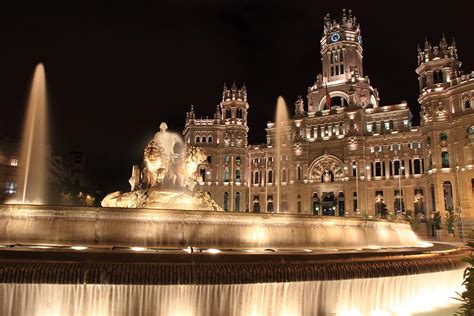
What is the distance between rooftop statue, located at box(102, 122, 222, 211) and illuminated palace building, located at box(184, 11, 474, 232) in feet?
99.7

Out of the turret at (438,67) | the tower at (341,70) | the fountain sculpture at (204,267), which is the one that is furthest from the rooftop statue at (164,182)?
the tower at (341,70)

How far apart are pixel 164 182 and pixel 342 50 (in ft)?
231

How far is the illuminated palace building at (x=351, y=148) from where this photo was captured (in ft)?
172

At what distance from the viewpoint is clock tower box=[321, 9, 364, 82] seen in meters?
79.1

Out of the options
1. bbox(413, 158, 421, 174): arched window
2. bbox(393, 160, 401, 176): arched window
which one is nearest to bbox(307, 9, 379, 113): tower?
bbox(393, 160, 401, 176): arched window

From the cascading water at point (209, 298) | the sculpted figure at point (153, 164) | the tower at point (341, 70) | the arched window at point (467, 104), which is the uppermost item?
the tower at point (341, 70)

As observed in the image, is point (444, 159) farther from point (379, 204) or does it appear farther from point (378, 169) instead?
point (379, 204)

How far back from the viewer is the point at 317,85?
79875mm

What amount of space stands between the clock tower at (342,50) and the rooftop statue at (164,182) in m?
65.4

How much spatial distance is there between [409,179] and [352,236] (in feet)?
170

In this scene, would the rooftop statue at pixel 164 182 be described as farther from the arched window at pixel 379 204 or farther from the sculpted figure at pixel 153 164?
the arched window at pixel 379 204

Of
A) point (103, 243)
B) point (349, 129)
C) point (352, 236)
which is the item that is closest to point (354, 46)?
point (349, 129)

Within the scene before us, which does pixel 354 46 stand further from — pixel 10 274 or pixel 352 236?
pixel 10 274

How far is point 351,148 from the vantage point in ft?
217
